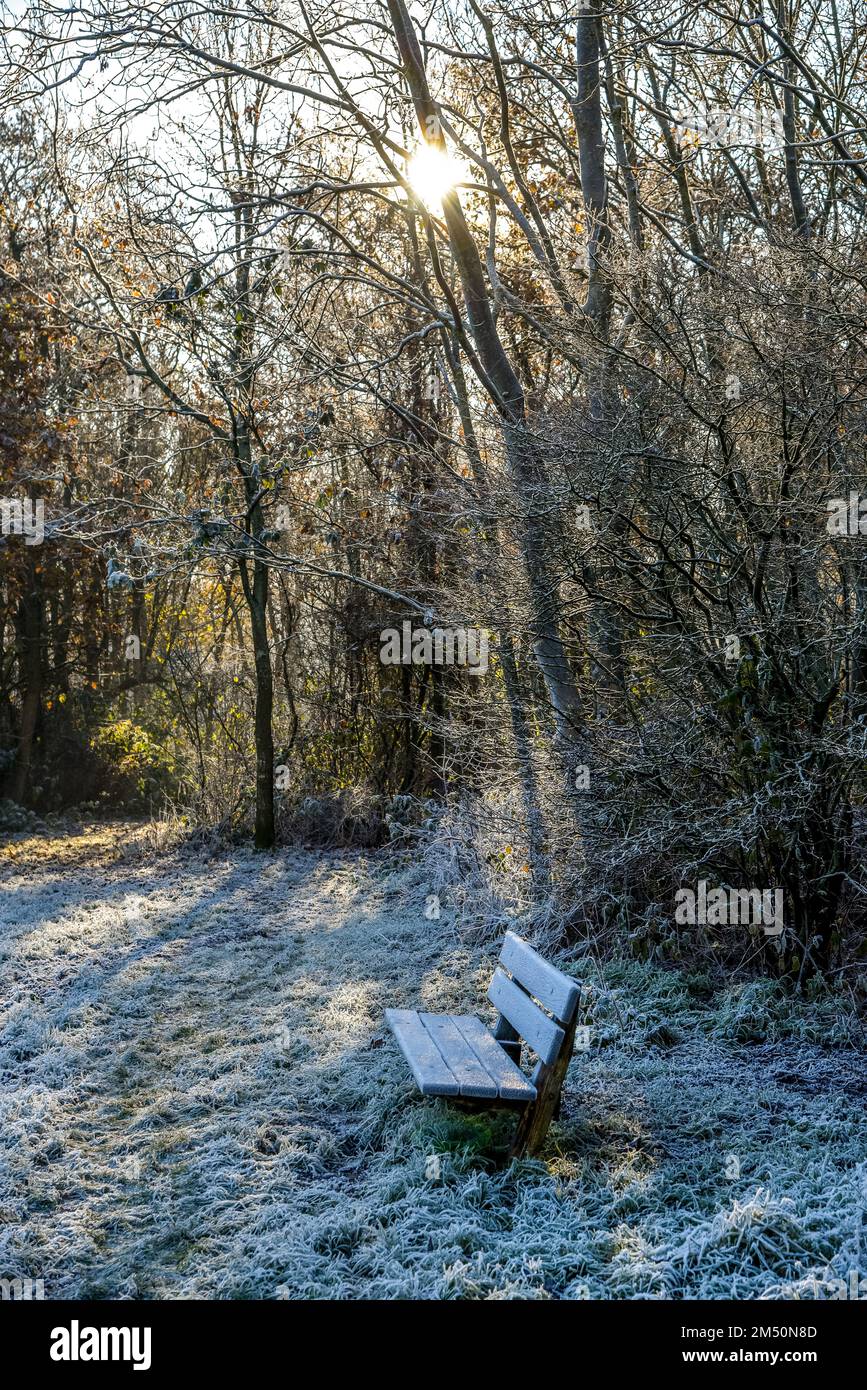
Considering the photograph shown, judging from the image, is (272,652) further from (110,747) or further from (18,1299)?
(18,1299)

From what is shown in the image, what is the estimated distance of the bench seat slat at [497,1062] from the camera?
3.80 metres

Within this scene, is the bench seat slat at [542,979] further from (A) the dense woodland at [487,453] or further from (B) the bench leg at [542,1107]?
(A) the dense woodland at [487,453]

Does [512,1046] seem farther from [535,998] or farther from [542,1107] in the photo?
[542,1107]

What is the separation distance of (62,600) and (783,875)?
1099 centimetres

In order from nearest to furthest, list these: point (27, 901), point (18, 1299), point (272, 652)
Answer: point (18, 1299), point (27, 901), point (272, 652)

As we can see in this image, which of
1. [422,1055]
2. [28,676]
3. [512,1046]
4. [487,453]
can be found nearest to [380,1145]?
[422,1055]

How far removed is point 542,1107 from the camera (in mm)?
3869

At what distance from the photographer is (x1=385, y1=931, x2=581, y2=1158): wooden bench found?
3791 mm

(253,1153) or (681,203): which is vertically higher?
(681,203)

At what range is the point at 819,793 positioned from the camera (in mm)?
5137

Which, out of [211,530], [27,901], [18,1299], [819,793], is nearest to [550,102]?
[211,530]

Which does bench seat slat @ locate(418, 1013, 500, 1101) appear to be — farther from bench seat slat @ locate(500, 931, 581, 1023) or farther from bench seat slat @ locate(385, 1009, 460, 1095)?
bench seat slat @ locate(500, 931, 581, 1023)

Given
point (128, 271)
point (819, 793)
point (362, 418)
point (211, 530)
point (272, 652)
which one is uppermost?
point (128, 271)

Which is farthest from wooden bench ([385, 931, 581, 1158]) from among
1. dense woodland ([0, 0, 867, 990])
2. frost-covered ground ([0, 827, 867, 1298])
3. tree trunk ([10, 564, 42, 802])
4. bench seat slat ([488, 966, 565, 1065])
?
tree trunk ([10, 564, 42, 802])
